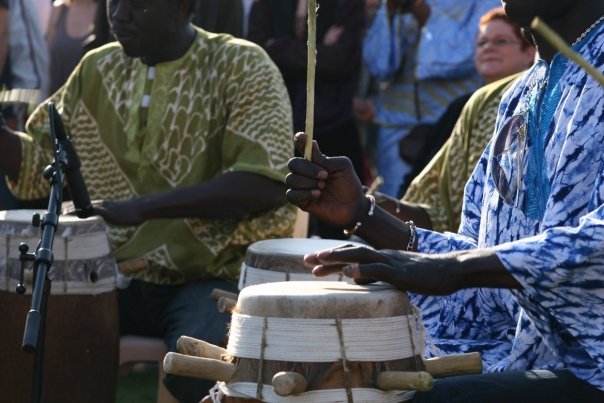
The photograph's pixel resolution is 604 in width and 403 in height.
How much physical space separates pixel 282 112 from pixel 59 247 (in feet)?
3.39

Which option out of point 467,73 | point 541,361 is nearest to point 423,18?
point 467,73

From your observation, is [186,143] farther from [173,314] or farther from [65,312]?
[65,312]

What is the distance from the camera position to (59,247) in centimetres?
417

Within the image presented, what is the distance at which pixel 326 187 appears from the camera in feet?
10.7

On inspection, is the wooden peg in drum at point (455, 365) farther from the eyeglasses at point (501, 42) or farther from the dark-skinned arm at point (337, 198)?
the eyeglasses at point (501, 42)

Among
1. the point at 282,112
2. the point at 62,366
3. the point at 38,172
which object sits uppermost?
the point at 282,112

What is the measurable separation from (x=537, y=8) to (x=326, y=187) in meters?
0.66

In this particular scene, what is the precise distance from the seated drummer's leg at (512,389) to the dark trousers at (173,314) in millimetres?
1585

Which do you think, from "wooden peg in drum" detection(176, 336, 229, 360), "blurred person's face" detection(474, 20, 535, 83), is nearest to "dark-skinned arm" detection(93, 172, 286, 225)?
"blurred person's face" detection(474, 20, 535, 83)

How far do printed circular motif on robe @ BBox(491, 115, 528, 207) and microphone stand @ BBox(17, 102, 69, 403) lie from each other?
115 cm

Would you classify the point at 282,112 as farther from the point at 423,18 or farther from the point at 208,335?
the point at 423,18

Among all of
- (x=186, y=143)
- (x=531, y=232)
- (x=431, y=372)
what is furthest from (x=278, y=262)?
(x=431, y=372)

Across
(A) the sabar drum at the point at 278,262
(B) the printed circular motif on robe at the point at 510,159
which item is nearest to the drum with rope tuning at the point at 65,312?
(A) the sabar drum at the point at 278,262

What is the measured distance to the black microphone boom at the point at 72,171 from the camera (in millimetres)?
3923
